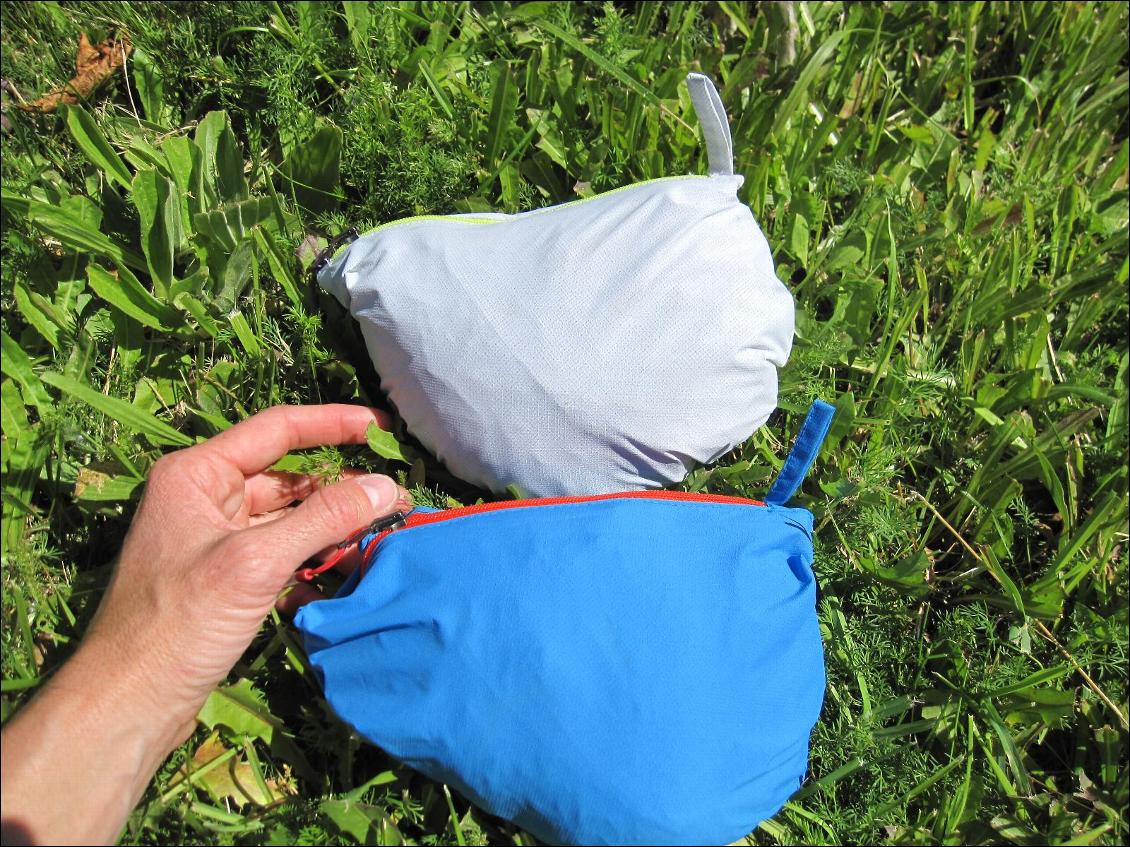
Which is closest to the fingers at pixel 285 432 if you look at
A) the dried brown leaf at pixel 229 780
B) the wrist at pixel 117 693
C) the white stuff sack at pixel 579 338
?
the white stuff sack at pixel 579 338

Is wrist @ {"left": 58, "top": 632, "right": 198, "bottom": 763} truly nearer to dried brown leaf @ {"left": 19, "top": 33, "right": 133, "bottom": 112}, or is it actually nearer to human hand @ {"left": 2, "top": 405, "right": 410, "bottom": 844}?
human hand @ {"left": 2, "top": 405, "right": 410, "bottom": 844}

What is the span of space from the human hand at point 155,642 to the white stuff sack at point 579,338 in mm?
273

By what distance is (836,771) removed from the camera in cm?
179

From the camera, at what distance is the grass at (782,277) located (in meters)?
1.82

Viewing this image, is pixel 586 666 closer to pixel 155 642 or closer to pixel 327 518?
pixel 327 518

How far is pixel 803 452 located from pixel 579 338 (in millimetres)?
508

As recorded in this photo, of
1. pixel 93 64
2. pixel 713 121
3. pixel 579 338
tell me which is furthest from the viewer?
pixel 93 64

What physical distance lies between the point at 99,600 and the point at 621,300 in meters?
1.19

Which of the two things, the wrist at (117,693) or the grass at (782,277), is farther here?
the grass at (782,277)

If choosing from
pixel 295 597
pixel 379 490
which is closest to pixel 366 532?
pixel 379 490

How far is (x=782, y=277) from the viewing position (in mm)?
2322

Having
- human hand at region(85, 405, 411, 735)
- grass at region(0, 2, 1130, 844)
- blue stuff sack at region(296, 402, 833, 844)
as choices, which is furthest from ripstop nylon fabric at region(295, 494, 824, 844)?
Answer: grass at region(0, 2, 1130, 844)

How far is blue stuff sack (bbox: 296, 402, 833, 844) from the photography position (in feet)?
4.84

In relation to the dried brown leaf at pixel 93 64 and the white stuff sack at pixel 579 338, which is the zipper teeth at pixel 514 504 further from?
the dried brown leaf at pixel 93 64
